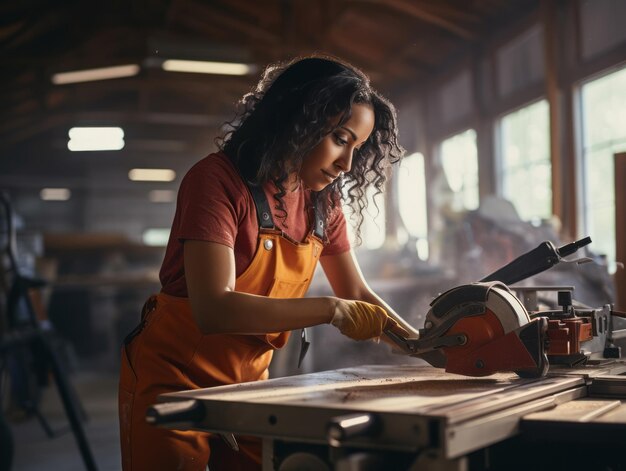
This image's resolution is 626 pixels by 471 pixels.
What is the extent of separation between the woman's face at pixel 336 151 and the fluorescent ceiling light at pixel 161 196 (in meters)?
15.1

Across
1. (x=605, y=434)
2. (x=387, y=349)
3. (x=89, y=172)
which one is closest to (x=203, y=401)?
(x=605, y=434)

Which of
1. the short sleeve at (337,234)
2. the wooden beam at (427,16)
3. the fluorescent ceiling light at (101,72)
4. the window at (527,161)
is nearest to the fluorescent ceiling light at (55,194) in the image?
the fluorescent ceiling light at (101,72)

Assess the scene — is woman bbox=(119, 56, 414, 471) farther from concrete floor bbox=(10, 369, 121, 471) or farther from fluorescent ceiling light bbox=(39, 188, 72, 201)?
fluorescent ceiling light bbox=(39, 188, 72, 201)

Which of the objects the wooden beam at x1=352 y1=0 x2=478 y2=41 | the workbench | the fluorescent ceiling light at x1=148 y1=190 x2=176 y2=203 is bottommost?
the workbench

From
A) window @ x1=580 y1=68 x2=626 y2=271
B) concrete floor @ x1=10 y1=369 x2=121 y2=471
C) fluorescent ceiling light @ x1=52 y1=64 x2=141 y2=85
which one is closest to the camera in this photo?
concrete floor @ x1=10 y1=369 x2=121 y2=471

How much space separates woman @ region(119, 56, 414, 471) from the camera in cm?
145

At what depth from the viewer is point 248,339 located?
1.62 m

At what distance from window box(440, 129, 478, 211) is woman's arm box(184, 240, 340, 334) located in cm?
708

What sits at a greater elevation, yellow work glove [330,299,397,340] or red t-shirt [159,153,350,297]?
red t-shirt [159,153,350,297]

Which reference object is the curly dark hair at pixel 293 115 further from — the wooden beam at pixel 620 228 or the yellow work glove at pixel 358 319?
the wooden beam at pixel 620 228

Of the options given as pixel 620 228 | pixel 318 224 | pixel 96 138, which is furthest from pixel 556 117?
pixel 96 138

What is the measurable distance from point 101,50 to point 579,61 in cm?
609

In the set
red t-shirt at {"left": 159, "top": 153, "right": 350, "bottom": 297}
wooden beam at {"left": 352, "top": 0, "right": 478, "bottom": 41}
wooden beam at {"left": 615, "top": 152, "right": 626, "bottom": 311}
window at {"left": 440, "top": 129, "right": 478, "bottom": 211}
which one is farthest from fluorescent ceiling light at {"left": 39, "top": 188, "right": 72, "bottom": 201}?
red t-shirt at {"left": 159, "top": 153, "right": 350, "bottom": 297}

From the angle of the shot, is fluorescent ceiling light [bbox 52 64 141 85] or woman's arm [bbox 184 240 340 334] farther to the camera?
fluorescent ceiling light [bbox 52 64 141 85]
